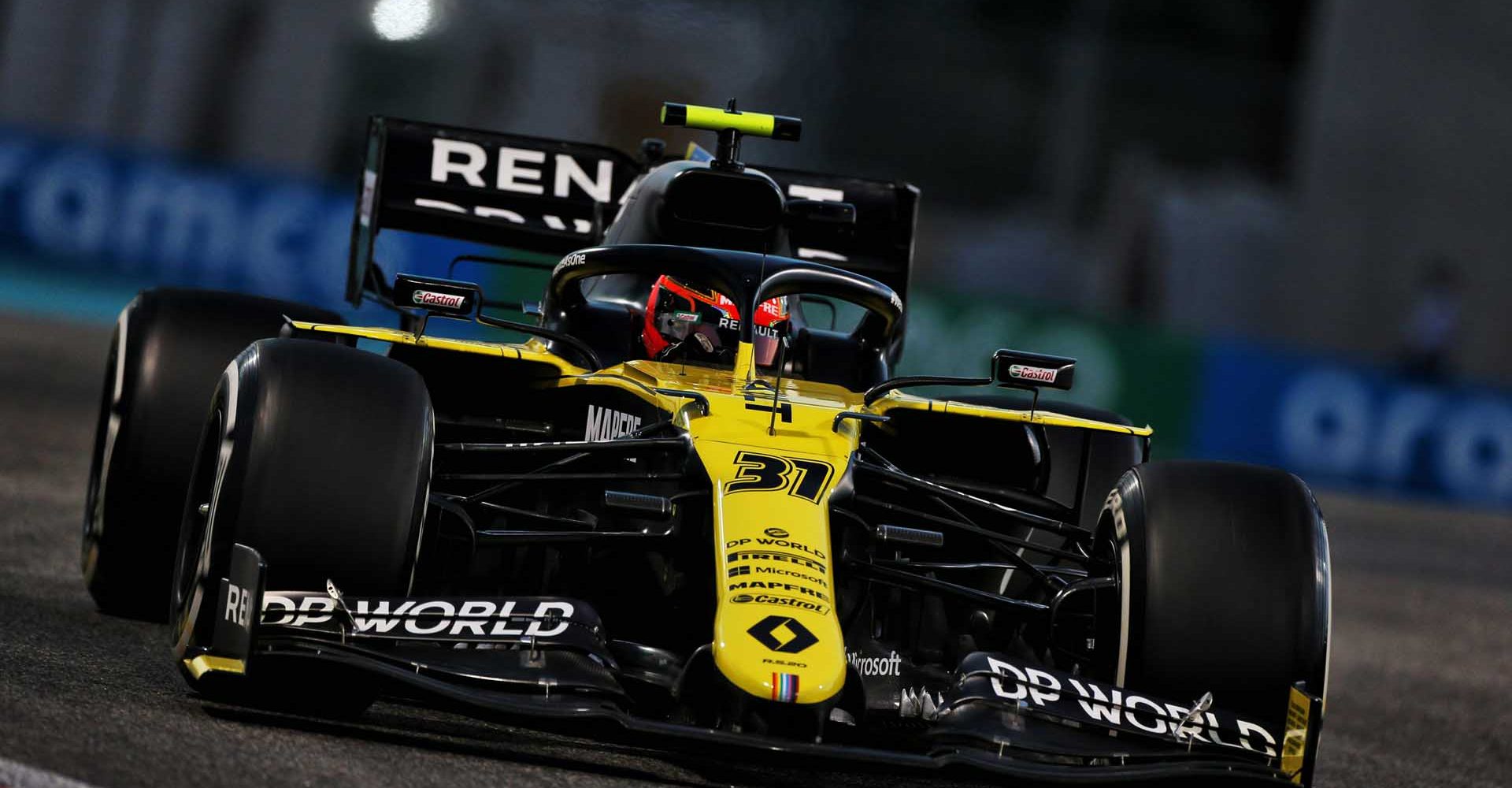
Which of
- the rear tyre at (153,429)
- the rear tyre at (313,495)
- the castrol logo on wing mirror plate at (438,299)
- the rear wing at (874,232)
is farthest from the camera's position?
the rear wing at (874,232)

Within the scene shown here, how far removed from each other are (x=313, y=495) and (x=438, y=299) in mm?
1032

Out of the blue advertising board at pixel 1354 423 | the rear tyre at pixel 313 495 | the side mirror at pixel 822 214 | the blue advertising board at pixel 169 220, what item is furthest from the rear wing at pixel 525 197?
the blue advertising board at pixel 1354 423

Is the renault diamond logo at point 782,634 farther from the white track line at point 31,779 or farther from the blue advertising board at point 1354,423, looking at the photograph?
the blue advertising board at point 1354,423

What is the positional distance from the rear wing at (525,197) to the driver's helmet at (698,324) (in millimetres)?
2025

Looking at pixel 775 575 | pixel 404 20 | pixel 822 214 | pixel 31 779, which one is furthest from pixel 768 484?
pixel 404 20

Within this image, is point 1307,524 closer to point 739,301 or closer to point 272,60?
point 739,301

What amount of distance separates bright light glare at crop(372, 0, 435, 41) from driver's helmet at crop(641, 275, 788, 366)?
16.0 metres

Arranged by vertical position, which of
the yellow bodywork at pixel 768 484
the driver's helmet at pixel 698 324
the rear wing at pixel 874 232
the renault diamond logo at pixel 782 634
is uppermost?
the rear wing at pixel 874 232

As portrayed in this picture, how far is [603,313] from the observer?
725cm

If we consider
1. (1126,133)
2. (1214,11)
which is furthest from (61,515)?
(1214,11)

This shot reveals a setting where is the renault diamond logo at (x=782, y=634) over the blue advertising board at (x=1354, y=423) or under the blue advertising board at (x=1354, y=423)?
over

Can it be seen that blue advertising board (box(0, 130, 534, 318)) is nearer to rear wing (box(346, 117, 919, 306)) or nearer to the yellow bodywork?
rear wing (box(346, 117, 919, 306))

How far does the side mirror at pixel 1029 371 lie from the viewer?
19.5ft

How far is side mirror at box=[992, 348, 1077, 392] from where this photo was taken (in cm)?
594
